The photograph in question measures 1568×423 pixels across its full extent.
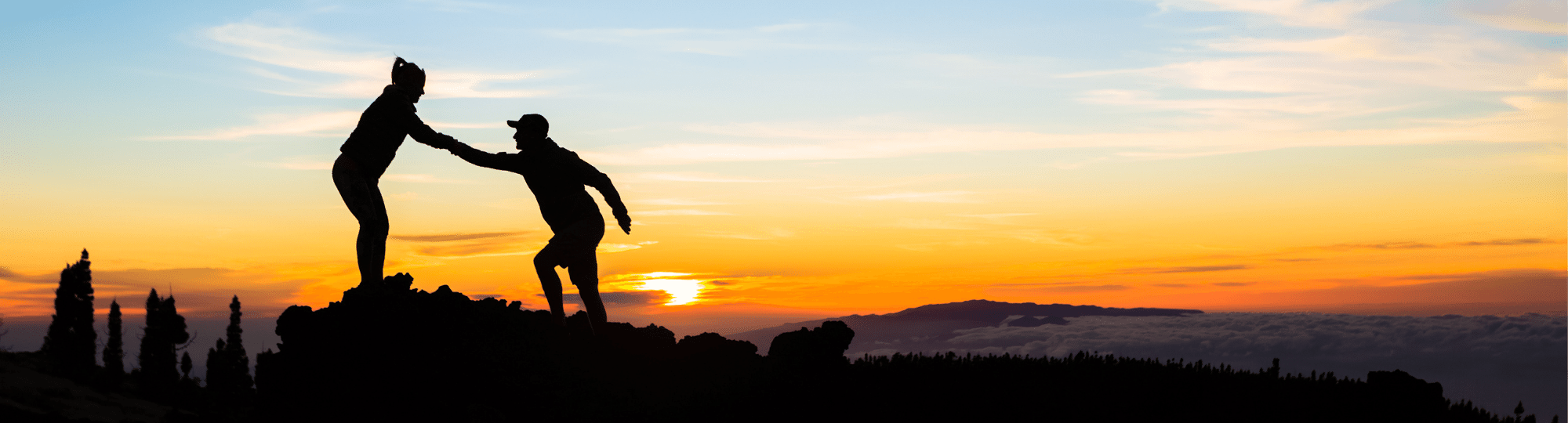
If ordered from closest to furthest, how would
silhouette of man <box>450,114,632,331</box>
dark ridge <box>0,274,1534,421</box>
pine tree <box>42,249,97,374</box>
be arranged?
dark ridge <box>0,274,1534,421</box> → silhouette of man <box>450,114,632,331</box> → pine tree <box>42,249,97,374</box>

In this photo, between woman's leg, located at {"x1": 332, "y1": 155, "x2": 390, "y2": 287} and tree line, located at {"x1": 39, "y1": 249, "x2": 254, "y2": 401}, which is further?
tree line, located at {"x1": 39, "y1": 249, "x2": 254, "y2": 401}

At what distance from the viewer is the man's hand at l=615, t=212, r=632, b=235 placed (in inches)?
535

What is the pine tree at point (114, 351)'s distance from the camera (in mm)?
97875

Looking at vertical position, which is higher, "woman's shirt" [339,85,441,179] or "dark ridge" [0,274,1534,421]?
"woman's shirt" [339,85,441,179]

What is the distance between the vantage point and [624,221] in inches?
537

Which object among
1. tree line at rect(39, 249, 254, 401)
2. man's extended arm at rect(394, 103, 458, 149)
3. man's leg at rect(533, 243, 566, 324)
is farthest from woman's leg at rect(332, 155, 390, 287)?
tree line at rect(39, 249, 254, 401)

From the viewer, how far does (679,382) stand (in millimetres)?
13430

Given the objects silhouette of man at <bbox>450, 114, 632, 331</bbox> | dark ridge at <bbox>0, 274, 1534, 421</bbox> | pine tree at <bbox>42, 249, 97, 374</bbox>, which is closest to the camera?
dark ridge at <bbox>0, 274, 1534, 421</bbox>

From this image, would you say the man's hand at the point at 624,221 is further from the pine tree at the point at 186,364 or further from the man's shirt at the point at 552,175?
the pine tree at the point at 186,364

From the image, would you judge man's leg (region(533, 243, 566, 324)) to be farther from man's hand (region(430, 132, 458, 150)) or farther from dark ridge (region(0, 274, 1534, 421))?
man's hand (region(430, 132, 458, 150))

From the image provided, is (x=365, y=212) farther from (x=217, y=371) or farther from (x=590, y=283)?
(x=217, y=371)

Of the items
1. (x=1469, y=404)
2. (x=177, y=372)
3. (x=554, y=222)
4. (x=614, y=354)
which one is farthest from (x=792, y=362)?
(x=177, y=372)

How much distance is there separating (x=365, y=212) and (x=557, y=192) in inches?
85.6

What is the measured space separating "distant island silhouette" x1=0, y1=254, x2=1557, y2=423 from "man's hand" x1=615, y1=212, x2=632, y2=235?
1.37 m
